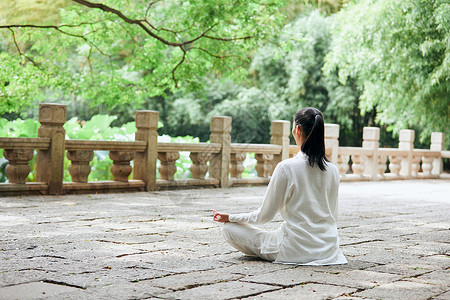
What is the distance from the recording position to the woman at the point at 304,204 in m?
4.61

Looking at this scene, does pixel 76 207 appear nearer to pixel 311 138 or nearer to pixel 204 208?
pixel 204 208

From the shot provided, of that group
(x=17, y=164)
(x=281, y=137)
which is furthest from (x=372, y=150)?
(x=17, y=164)

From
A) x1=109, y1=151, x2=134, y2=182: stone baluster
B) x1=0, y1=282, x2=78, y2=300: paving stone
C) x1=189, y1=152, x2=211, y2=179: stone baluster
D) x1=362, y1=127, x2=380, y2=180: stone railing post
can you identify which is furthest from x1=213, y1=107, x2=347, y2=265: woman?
x1=362, y1=127, x2=380, y2=180: stone railing post

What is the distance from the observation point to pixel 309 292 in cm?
372

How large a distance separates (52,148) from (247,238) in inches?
207

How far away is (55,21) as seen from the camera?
1611 centimetres

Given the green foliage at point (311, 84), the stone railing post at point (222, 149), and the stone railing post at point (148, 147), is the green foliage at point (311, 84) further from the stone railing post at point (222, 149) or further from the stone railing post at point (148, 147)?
the stone railing post at point (148, 147)

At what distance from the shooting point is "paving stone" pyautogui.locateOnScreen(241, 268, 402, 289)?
13.1 feet

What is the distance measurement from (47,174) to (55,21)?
7922 mm

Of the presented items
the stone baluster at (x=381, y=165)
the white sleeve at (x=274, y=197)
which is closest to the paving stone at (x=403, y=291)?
the white sleeve at (x=274, y=197)

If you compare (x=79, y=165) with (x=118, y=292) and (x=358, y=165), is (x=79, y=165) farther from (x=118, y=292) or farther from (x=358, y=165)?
(x=358, y=165)

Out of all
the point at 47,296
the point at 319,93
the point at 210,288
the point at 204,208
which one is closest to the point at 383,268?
the point at 210,288

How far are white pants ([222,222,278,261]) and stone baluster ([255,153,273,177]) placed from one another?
828 centimetres

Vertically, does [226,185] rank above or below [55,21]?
below
